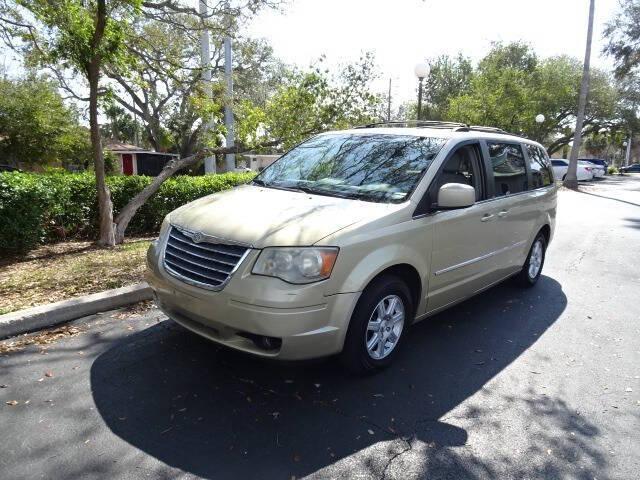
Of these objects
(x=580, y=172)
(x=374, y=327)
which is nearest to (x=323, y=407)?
(x=374, y=327)

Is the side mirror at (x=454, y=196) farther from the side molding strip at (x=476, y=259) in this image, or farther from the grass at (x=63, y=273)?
the grass at (x=63, y=273)

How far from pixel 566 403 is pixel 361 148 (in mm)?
2630

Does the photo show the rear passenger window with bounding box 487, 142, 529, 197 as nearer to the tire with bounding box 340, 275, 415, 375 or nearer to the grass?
the tire with bounding box 340, 275, 415, 375

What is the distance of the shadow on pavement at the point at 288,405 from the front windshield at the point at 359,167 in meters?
1.38

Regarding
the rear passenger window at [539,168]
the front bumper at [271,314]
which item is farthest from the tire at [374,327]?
the rear passenger window at [539,168]

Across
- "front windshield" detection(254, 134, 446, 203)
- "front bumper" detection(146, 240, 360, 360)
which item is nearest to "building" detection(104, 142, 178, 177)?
"front windshield" detection(254, 134, 446, 203)

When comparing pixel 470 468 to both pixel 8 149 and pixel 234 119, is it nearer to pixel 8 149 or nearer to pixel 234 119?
pixel 234 119

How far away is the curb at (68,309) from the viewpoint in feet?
13.5

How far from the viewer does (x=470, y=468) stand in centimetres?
270

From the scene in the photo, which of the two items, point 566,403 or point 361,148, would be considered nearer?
point 566,403

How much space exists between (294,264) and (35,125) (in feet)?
70.0

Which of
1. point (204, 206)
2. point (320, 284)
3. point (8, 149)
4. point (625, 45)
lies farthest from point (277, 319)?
point (625, 45)

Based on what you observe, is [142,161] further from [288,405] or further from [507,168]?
[288,405]

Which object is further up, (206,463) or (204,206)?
(204,206)
